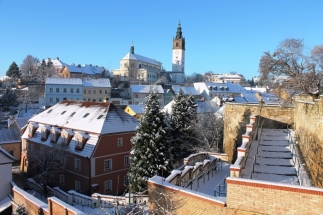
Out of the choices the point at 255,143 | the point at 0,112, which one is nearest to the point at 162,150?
the point at 255,143

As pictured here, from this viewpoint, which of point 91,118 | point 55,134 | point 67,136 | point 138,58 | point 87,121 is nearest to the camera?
point 67,136

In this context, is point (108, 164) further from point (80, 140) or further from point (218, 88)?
point (218, 88)

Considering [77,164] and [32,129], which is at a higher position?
[32,129]

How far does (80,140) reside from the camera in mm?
23672

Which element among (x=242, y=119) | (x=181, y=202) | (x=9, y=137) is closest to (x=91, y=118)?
(x=9, y=137)

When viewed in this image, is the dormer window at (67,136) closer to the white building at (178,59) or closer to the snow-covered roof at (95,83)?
the snow-covered roof at (95,83)

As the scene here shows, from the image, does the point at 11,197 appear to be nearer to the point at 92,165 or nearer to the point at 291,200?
the point at 92,165

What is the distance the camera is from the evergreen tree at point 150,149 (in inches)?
766

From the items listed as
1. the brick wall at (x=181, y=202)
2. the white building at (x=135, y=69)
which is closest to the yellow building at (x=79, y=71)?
the white building at (x=135, y=69)

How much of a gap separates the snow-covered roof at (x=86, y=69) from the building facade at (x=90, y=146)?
207 ft

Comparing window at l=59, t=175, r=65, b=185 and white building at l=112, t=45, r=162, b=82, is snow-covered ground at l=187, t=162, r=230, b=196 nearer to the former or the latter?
window at l=59, t=175, r=65, b=185

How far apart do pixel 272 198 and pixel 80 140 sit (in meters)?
19.5

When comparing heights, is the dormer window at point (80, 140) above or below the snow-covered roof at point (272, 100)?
below

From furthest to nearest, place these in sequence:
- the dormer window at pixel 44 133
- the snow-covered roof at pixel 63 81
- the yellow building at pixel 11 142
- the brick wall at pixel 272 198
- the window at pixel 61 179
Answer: the snow-covered roof at pixel 63 81
the yellow building at pixel 11 142
the dormer window at pixel 44 133
the window at pixel 61 179
the brick wall at pixel 272 198
